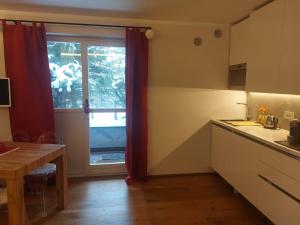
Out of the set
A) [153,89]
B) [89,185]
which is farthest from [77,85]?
[89,185]

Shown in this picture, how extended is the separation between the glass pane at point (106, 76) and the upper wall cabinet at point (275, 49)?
5.77 feet

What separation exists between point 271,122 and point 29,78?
3.08m

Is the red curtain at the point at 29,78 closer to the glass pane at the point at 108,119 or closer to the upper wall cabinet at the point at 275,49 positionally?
the glass pane at the point at 108,119

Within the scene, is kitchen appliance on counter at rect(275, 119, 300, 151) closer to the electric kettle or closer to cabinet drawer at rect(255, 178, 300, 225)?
cabinet drawer at rect(255, 178, 300, 225)

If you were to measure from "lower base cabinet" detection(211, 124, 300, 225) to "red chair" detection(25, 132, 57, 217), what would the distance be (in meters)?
2.14

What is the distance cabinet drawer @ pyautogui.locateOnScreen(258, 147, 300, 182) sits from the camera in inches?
76.4

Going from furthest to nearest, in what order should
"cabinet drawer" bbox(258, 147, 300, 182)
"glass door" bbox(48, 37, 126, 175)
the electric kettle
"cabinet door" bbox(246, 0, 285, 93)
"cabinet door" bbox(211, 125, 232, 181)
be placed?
"glass door" bbox(48, 37, 126, 175)
"cabinet door" bbox(211, 125, 232, 181)
the electric kettle
"cabinet door" bbox(246, 0, 285, 93)
"cabinet drawer" bbox(258, 147, 300, 182)

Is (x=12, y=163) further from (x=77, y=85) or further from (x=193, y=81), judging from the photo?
(x=193, y=81)

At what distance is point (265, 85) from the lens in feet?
8.93

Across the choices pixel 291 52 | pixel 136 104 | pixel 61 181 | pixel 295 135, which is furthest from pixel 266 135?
pixel 61 181

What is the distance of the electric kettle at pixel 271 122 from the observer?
9.61 ft

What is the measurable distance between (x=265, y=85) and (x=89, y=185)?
101 inches

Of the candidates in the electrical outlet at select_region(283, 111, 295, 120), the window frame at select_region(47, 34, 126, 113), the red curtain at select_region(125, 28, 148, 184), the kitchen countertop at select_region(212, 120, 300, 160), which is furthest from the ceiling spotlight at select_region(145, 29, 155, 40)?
the electrical outlet at select_region(283, 111, 295, 120)

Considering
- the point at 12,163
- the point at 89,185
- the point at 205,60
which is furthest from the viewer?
the point at 205,60
